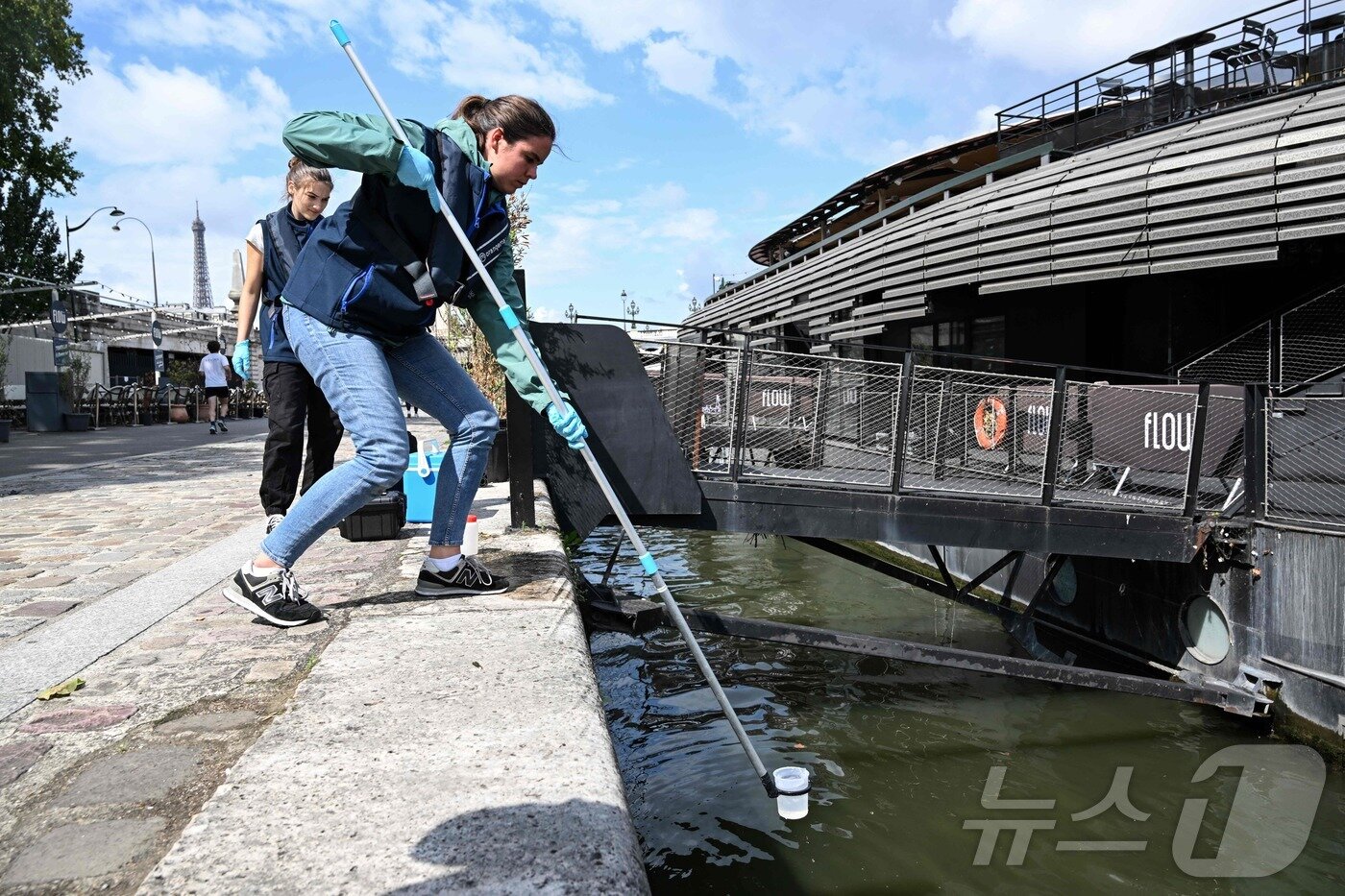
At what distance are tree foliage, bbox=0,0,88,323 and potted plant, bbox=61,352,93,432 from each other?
614cm

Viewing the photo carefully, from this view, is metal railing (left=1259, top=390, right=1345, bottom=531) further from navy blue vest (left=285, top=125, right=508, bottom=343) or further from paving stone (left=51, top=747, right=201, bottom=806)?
paving stone (left=51, top=747, right=201, bottom=806)

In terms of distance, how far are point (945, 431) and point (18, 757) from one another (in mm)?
5489

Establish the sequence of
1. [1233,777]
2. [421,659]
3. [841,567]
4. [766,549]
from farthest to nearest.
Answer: [766,549] → [841,567] → [1233,777] → [421,659]

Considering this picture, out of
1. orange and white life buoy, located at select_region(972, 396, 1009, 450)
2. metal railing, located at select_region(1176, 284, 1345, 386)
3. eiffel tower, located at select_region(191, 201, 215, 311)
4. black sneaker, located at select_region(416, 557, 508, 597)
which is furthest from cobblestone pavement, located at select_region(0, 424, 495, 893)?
eiffel tower, located at select_region(191, 201, 215, 311)

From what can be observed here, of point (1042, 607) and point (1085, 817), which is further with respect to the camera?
point (1042, 607)

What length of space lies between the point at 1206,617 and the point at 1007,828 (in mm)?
3298

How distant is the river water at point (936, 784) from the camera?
4148 millimetres

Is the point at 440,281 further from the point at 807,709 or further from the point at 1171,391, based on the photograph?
the point at 1171,391

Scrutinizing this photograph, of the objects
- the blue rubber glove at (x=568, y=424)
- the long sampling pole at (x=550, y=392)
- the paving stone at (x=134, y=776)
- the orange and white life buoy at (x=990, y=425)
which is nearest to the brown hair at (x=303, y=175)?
the long sampling pole at (x=550, y=392)

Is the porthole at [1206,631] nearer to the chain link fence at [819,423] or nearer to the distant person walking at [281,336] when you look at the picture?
the chain link fence at [819,423]

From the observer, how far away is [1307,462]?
21.0ft

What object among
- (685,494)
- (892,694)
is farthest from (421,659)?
(892,694)

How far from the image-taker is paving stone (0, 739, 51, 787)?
7.27ft

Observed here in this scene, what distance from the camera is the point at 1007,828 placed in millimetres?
4711
